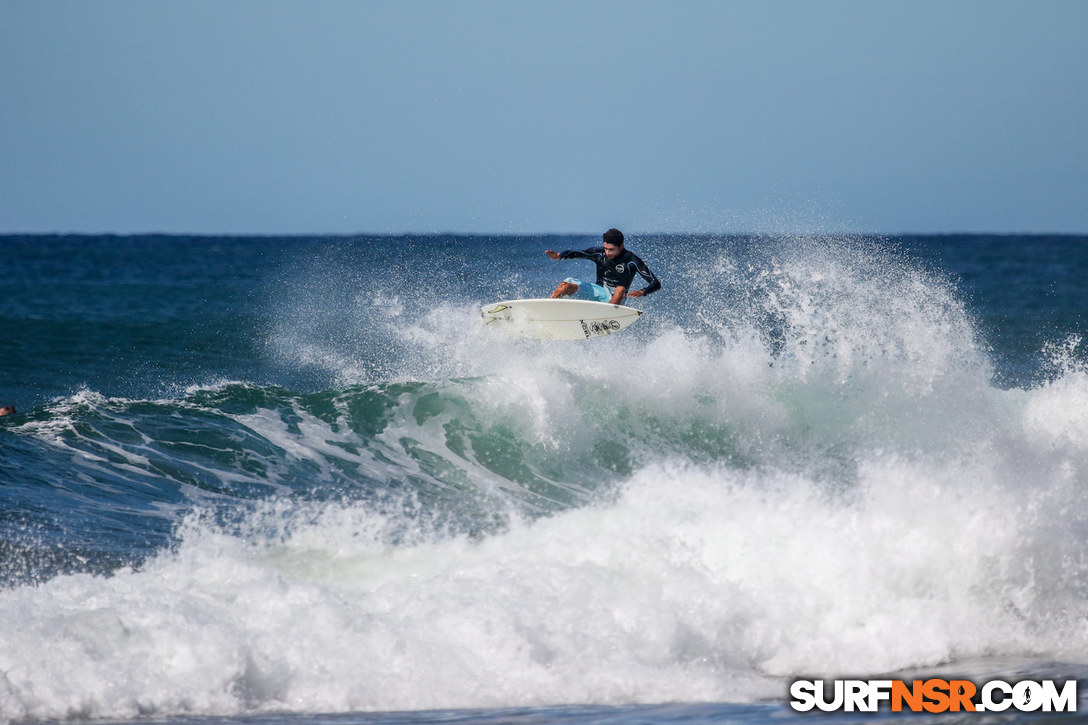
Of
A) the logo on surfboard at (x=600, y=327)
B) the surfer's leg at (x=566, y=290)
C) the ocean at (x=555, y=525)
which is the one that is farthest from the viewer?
the surfer's leg at (x=566, y=290)

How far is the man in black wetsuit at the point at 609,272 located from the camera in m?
11.9

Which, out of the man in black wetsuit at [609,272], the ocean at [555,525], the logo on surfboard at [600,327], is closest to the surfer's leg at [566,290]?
the man in black wetsuit at [609,272]

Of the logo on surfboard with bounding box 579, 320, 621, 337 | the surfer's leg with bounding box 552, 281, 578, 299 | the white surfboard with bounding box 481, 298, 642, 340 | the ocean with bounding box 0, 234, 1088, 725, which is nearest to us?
the ocean with bounding box 0, 234, 1088, 725

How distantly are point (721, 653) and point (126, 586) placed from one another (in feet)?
12.7

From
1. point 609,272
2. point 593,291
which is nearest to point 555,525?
point 593,291

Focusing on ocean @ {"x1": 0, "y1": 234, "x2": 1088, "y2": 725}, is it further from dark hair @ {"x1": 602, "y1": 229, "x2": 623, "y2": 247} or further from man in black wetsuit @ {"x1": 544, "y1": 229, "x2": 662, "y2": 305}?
dark hair @ {"x1": 602, "y1": 229, "x2": 623, "y2": 247}

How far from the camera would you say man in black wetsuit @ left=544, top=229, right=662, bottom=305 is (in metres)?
11.9

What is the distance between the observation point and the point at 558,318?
1204cm

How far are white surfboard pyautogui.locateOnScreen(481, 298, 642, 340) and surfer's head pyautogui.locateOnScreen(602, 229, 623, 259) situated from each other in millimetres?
642

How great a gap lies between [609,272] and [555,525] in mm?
4634

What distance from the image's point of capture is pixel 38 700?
17.9 feet

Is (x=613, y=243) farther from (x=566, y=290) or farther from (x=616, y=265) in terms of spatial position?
(x=566, y=290)

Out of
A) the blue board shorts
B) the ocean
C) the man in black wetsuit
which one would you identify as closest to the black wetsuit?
the man in black wetsuit

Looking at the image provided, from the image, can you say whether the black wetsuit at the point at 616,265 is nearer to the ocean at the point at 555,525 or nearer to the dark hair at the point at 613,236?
the dark hair at the point at 613,236
